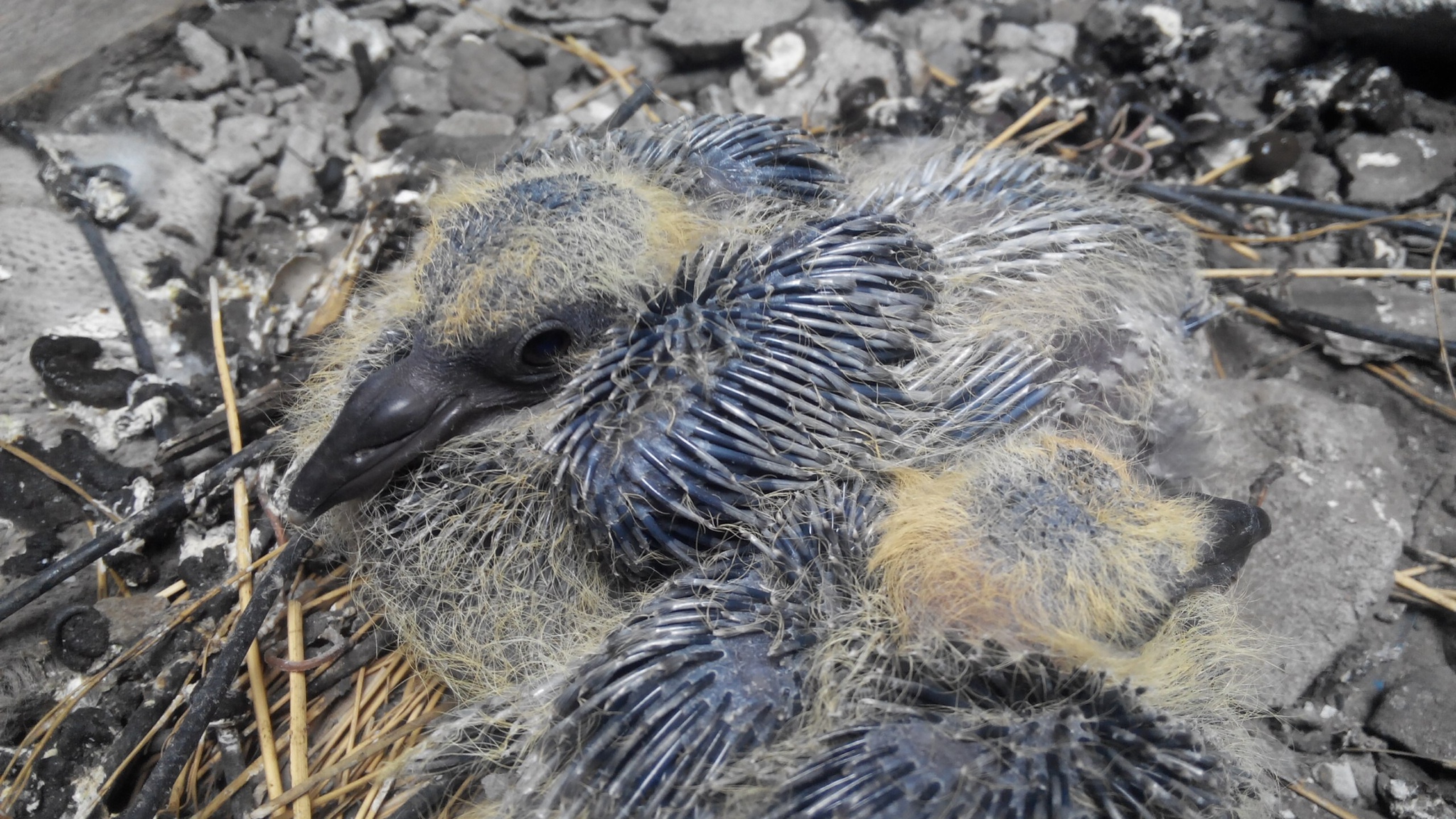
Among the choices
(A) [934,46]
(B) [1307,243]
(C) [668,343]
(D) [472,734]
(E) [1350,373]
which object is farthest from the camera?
(A) [934,46]

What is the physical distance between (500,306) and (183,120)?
1340mm

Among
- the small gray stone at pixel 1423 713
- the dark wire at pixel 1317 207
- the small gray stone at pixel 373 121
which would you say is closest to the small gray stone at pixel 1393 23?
the dark wire at pixel 1317 207

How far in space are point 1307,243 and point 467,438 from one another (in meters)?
1.72

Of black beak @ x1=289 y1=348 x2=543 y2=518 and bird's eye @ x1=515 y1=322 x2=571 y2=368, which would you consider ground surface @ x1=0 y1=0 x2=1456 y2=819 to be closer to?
black beak @ x1=289 y1=348 x2=543 y2=518

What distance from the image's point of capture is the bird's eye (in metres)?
1.21

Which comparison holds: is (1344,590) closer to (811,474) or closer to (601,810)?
(811,474)

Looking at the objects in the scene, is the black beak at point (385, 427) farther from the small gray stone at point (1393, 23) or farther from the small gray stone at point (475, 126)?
the small gray stone at point (1393, 23)

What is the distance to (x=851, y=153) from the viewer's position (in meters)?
1.80

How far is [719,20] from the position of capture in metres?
2.24

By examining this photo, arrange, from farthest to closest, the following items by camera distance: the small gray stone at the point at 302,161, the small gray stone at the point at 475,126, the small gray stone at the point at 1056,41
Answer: the small gray stone at the point at 1056,41
the small gray stone at the point at 475,126
the small gray stone at the point at 302,161

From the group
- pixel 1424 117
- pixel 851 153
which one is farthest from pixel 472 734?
pixel 1424 117

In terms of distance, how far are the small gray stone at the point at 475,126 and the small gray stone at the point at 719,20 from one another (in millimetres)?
431

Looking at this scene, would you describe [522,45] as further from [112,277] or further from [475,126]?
[112,277]

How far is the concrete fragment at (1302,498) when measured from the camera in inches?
55.4
